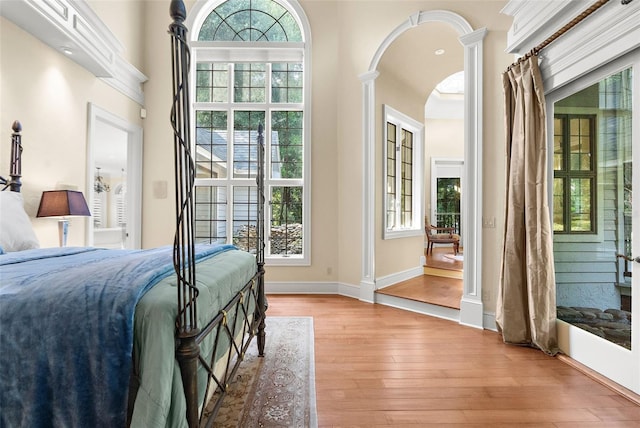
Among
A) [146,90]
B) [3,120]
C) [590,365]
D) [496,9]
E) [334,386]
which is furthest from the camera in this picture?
[146,90]

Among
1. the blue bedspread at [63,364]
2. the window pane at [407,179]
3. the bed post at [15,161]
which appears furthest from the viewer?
the window pane at [407,179]

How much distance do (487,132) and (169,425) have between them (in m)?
3.21

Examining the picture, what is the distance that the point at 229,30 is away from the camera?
4.40 meters

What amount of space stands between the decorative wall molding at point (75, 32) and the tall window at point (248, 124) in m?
1.07

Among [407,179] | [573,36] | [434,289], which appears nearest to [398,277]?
[434,289]

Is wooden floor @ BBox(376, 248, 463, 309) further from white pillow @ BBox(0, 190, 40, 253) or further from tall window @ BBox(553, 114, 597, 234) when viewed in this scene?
white pillow @ BBox(0, 190, 40, 253)

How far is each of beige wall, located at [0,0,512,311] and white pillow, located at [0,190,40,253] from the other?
876mm

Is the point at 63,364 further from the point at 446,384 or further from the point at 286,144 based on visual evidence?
the point at 286,144

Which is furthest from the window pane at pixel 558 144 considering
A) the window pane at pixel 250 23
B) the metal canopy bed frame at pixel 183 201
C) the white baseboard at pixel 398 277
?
the window pane at pixel 250 23

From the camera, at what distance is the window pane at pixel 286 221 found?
4.40 meters

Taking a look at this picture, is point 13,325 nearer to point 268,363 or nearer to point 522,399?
point 268,363

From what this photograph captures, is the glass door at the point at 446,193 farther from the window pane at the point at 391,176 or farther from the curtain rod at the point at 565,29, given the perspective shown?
the curtain rod at the point at 565,29

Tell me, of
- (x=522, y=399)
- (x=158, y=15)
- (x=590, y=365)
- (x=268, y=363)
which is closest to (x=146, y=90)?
(x=158, y=15)

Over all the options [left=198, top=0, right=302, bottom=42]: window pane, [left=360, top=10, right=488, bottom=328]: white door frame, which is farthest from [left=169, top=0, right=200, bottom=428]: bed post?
[left=198, top=0, right=302, bottom=42]: window pane
